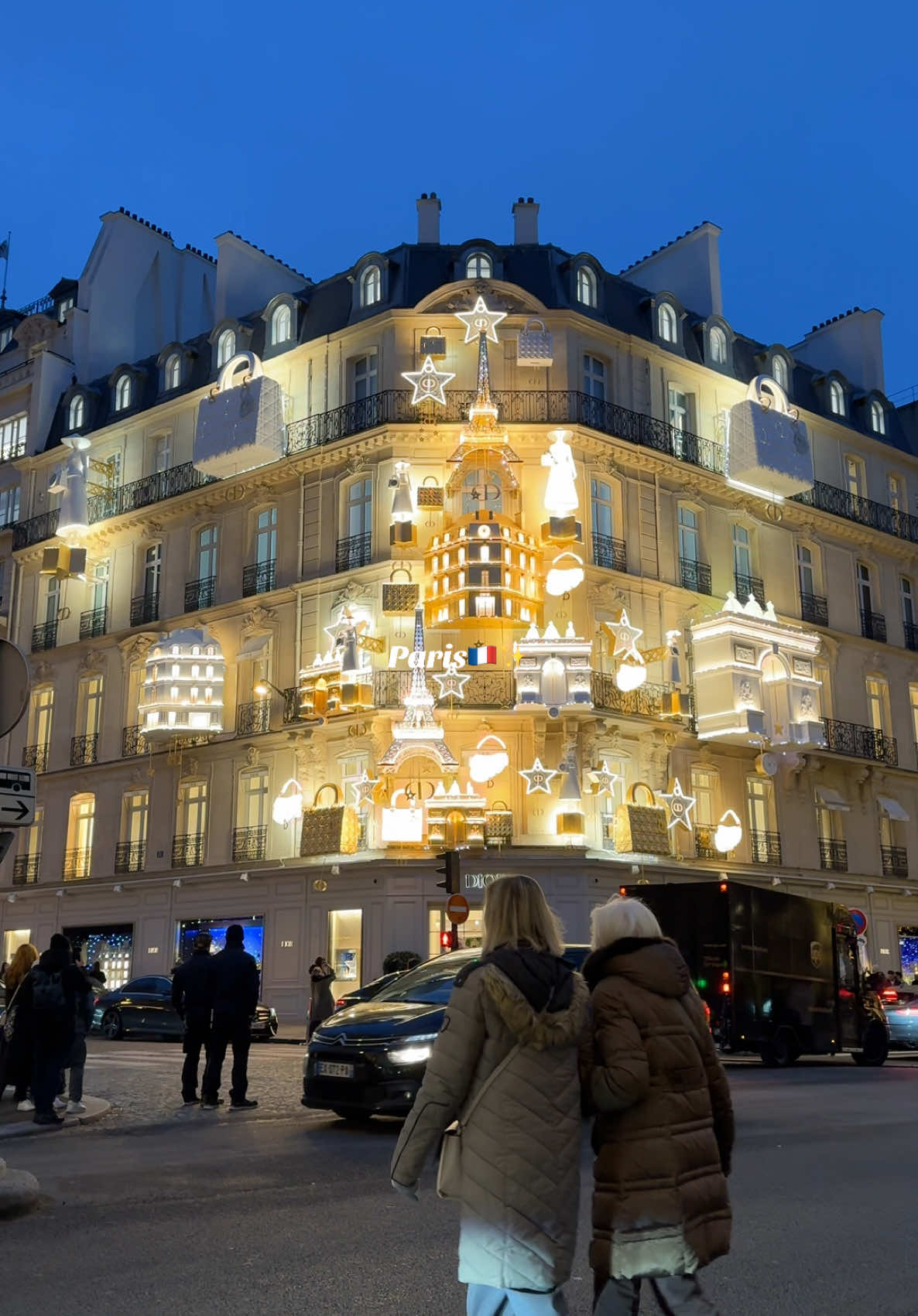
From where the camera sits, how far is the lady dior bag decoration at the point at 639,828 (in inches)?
1164

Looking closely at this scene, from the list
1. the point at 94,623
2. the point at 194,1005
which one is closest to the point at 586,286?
the point at 94,623

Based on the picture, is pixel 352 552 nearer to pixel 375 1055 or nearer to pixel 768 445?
pixel 768 445

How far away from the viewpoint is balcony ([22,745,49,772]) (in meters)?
37.2

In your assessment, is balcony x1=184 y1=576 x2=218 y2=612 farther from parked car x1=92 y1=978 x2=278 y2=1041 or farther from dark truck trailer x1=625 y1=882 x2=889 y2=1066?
dark truck trailer x1=625 y1=882 x2=889 y2=1066

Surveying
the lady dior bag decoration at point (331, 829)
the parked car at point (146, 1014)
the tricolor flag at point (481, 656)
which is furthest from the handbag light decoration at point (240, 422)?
the parked car at point (146, 1014)

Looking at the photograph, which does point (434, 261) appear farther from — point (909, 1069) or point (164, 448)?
point (909, 1069)

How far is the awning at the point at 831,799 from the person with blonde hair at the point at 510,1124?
32.3 m

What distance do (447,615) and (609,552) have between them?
474cm

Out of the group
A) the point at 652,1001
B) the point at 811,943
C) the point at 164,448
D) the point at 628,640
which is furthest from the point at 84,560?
the point at 652,1001

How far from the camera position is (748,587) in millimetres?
34656

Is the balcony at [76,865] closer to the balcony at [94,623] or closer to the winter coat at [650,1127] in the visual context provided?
the balcony at [94,623]

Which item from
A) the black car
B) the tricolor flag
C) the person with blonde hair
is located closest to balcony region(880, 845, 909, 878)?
the tricolor flag

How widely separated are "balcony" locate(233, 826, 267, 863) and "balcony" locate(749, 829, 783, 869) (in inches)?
465

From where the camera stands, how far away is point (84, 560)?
36625 mm
